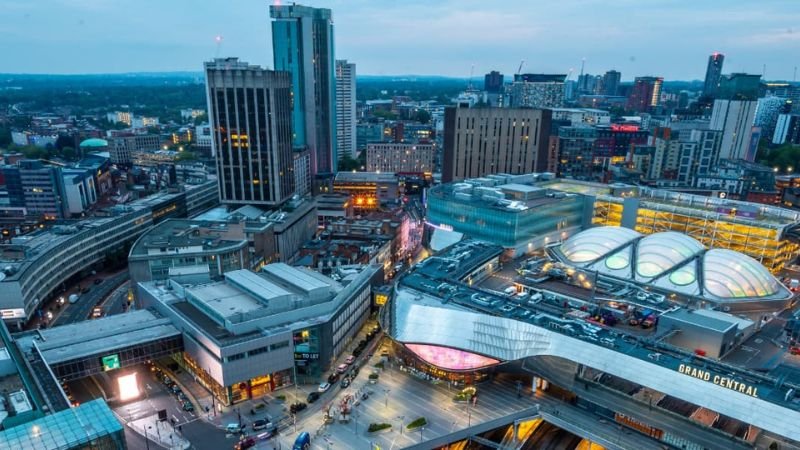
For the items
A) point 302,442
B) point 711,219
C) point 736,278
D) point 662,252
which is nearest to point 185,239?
point 302,442

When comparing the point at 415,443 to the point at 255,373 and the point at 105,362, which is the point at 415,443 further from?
the point at 105,362

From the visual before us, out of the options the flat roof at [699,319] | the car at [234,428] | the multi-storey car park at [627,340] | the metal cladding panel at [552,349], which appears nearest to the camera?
the metal cladding panel at [552,349]

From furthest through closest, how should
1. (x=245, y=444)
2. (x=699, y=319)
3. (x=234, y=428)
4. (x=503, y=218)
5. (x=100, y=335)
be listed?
(x=503, y=218)
(x=100, y=335)
(x=699, y=319)
(x=234, y=428)
(x=245, y=444)

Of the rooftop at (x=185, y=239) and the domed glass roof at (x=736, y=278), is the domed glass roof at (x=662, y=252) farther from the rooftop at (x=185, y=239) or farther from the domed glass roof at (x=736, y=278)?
the rooftop at (x=185, y=239)

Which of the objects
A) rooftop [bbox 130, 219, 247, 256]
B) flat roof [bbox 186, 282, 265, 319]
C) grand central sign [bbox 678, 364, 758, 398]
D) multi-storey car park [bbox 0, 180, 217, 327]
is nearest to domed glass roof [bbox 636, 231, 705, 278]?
grand central sign [bbox 678, 364, 758, 398]

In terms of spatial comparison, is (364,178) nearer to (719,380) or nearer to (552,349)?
(552,349)

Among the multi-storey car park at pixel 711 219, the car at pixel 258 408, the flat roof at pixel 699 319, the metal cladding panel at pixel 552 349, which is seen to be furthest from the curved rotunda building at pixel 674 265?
the car at pixel 258 408

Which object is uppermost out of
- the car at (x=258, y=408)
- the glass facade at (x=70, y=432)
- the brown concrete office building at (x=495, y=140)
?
the brown concrete office building at (x=495, y=140)
